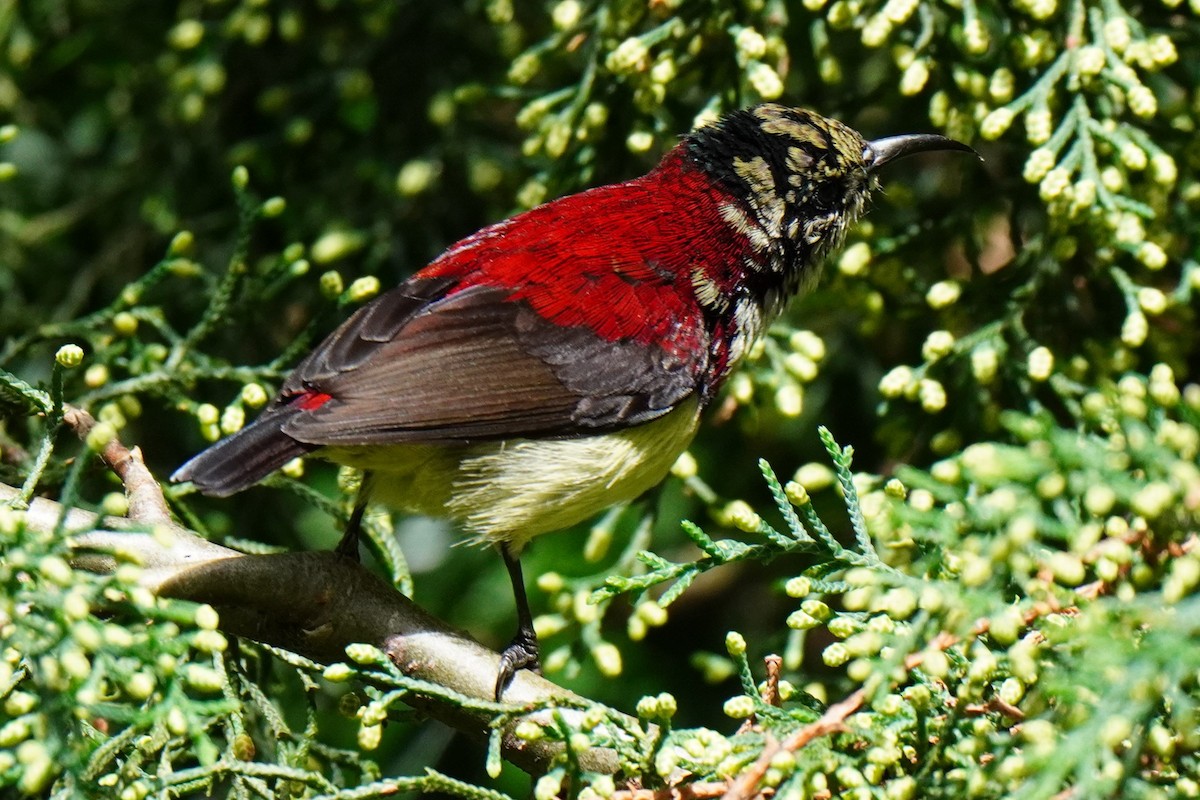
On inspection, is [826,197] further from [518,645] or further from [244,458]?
[244,458]

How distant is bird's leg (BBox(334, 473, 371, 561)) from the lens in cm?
329

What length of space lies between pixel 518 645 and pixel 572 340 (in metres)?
0.81

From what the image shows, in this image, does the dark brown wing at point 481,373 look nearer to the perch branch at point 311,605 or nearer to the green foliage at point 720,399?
the green foliage at point 720,399

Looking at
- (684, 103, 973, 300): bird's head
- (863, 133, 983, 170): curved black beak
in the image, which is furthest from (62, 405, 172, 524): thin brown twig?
(863, 133, 983, 170): curved black beak

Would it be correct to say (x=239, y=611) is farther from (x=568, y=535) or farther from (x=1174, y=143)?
A: (x=1174, y=143)

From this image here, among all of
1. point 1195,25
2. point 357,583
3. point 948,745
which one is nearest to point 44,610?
point 357,583

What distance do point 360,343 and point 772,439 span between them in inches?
76.6

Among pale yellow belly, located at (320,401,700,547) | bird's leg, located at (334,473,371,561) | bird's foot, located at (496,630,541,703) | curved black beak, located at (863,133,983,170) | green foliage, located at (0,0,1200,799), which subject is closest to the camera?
green foliage, located at (0,0,1200,799)

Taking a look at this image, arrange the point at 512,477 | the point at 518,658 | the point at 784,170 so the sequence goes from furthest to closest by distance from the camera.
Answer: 1. the point at 784,170
2. the point at 512,477
3. the point at 518,658

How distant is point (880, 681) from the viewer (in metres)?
1.94

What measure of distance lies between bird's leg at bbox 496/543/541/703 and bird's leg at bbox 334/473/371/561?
396 millimetres

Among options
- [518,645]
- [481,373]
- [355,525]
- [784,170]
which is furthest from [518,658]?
[784,170]

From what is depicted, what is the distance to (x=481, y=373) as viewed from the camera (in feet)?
10.6

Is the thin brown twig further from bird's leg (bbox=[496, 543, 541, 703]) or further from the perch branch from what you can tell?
bird's leg (bbox=[496, 543, 541, 703])
